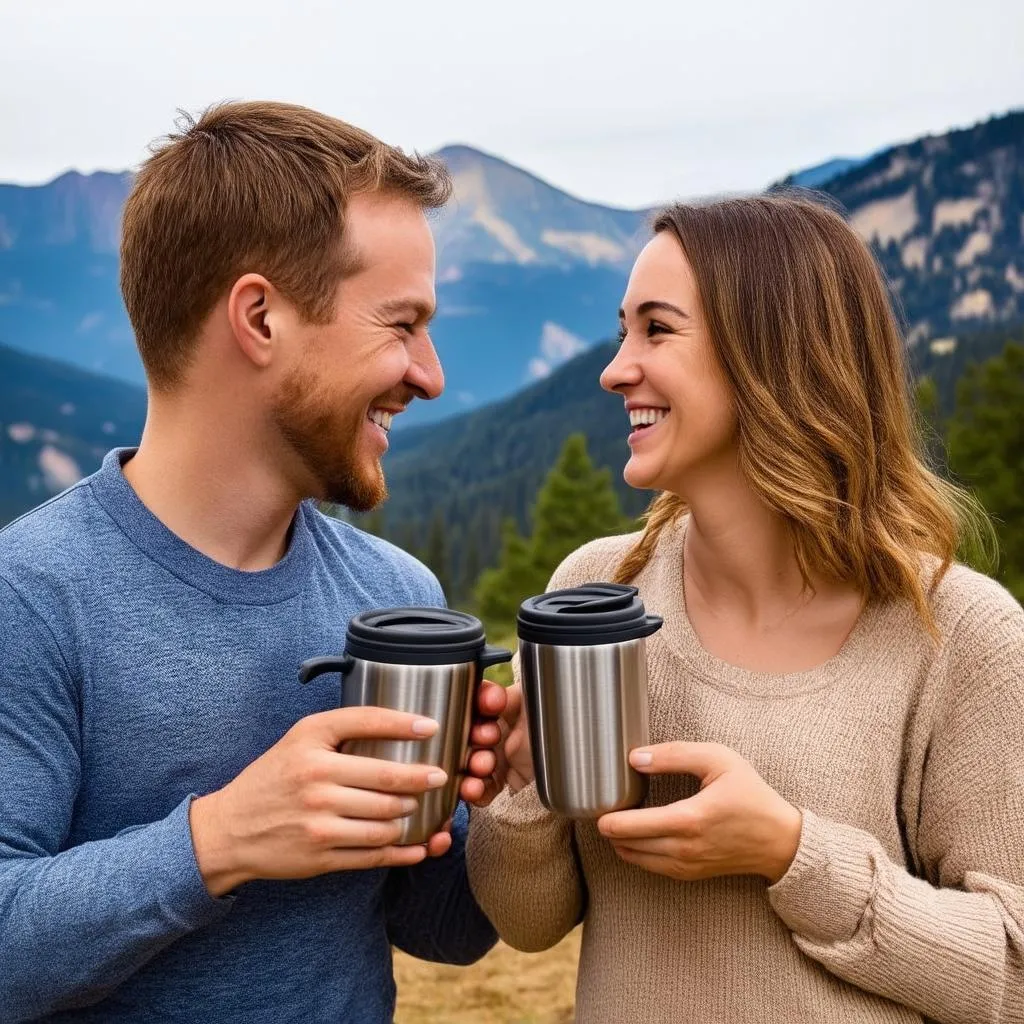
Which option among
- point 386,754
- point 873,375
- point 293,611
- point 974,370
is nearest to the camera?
point 386,754

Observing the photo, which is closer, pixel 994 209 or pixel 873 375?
pixel 873 375

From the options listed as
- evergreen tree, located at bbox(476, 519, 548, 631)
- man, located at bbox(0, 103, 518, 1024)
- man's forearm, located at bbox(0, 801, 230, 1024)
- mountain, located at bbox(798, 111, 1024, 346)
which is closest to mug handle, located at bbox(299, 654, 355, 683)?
man, located at bbox(0, 103, 518, 1024)

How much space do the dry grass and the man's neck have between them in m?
5.03

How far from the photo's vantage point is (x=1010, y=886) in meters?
2.35

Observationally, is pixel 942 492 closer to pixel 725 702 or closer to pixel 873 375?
pixel 873 375

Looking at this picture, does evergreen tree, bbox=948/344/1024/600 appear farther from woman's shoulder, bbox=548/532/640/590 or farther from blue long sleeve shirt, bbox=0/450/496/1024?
blue long sleeve shirt, bbox=0/450/496/1024

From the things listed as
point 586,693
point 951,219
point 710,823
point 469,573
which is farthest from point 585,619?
point 951,219

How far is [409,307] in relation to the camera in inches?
101

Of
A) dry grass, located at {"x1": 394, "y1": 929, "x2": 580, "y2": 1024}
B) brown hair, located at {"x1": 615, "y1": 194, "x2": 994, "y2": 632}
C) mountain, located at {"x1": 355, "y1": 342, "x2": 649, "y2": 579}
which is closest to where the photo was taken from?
brown hair, located at {"x1": 615, "y1": 194, "x2": 994, "y2": 632}

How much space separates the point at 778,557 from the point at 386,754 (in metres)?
1.24

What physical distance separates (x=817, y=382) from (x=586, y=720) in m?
1.10

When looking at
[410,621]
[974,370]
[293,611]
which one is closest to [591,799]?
[410,621]

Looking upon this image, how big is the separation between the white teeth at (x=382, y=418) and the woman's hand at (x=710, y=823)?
1014 mm

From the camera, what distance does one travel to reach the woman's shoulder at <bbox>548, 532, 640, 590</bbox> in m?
3.03
